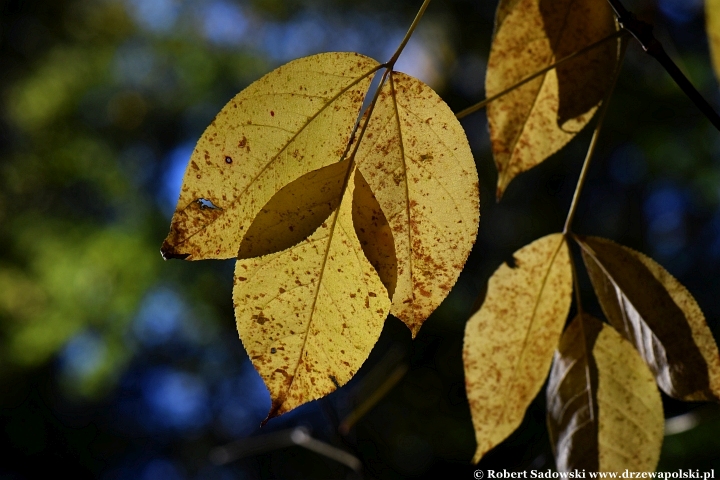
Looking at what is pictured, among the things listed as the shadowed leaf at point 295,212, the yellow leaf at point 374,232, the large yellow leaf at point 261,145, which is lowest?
the yellow leaf at point 374,232

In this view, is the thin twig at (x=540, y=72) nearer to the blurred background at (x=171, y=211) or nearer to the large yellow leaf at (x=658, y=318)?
the large yellow leaf at (x=658, y=318)

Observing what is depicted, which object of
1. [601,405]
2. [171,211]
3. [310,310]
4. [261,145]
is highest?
[171,211]

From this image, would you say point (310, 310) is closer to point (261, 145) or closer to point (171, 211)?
point (261, 145)

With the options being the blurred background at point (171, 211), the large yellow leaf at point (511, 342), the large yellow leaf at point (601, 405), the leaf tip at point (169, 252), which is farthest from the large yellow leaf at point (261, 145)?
the blurred background at point (171, 211)

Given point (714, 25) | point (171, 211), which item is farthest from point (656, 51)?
point (171, 211)

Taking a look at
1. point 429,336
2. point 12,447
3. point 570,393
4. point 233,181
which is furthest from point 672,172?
point 12,447

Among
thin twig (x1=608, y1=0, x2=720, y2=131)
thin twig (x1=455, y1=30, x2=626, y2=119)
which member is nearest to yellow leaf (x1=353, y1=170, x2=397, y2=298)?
thin twig (x1=455, y1=30, x2=626, y2=119)

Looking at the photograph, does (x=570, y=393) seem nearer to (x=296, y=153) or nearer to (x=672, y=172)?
(x=296, y=153)
